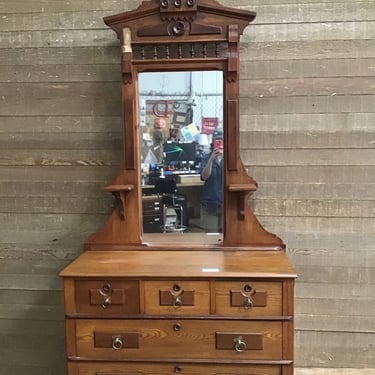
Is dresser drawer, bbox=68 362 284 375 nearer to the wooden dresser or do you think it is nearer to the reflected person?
the wooden dresser

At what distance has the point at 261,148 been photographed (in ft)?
6.59

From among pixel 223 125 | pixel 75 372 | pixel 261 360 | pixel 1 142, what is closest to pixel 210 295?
pixel 261 360

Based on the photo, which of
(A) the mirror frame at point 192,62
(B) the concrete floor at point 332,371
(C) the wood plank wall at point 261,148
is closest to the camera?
(A) the mirror frame at point 192,62

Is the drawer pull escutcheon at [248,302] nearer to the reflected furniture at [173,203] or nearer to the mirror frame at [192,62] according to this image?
the mirror frame at [192,62]

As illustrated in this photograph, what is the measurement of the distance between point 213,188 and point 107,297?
58cm

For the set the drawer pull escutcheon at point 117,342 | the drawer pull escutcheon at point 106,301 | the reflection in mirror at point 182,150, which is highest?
the reflection in mirror at point 182,150

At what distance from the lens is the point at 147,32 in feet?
6.19

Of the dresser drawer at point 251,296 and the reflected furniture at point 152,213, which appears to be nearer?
the dresser drawer at point 251,296

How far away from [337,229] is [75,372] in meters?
1.14

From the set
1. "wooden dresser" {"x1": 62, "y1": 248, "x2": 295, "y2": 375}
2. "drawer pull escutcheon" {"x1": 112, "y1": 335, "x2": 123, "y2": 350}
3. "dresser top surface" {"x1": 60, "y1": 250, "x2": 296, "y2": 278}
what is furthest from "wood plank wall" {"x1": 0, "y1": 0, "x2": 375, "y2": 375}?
"drawer pull escutcheon" {"x1": 112, "y1": 335, "x2": 123, "y2": 350}

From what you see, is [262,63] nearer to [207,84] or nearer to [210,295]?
[207,84]

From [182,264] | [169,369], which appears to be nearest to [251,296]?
[182,264]

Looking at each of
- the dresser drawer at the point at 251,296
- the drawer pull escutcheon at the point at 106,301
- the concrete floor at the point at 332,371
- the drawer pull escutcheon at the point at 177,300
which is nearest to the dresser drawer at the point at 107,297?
the drawer pull escutcheon at the point at 106,301

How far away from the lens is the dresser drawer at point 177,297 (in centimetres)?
163
